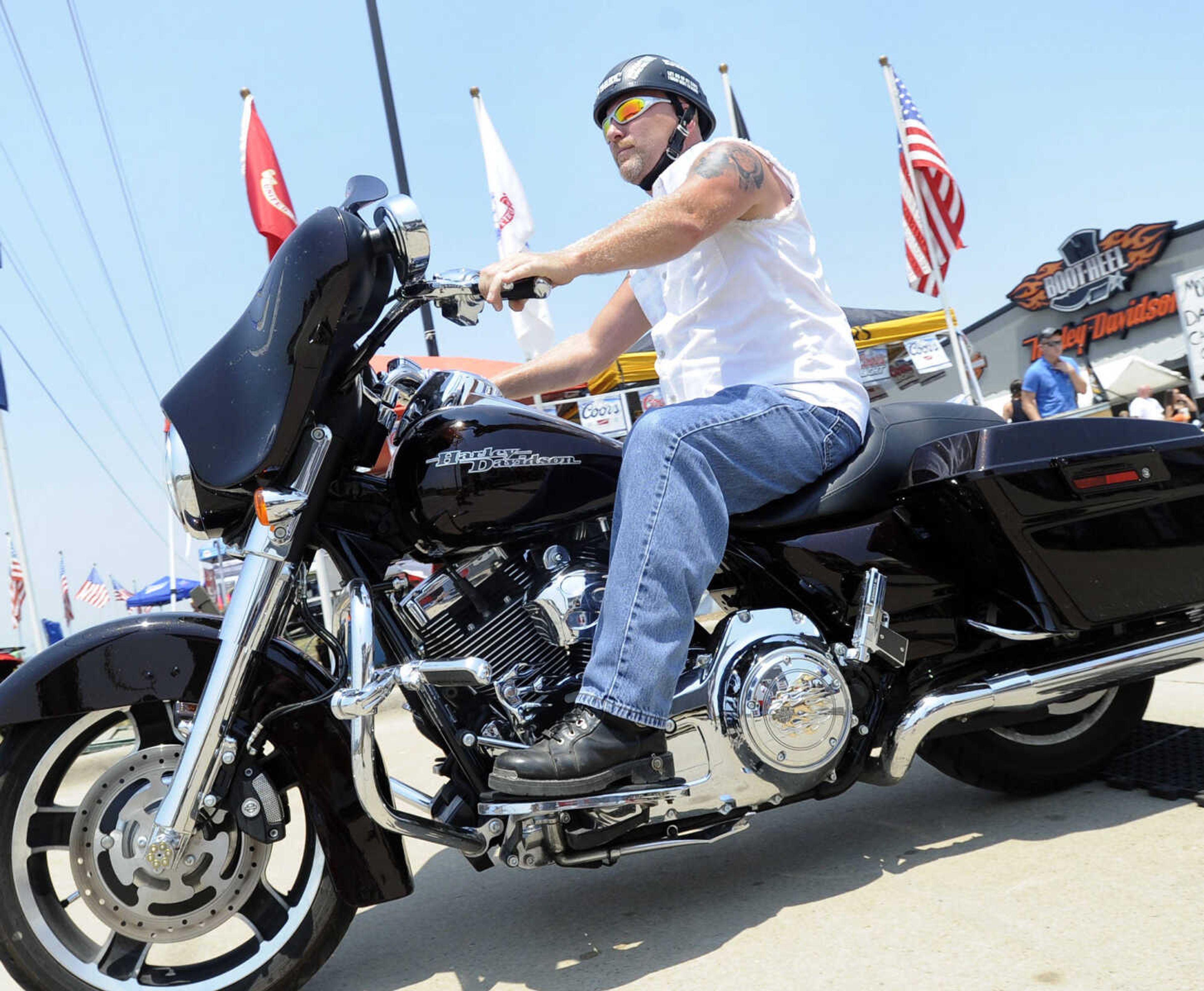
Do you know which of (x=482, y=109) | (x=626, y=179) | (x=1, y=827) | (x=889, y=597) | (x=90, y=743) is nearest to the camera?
(x=1, y=827)

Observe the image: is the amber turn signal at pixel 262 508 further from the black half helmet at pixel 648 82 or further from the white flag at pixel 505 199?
the white flag at pixel 505 199

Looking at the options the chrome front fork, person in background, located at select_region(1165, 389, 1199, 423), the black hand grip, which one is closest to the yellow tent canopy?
person in background, located at select_region(1165, 389, 1199, 423)

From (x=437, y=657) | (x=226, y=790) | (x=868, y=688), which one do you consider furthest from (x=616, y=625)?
(x=226, y=790)

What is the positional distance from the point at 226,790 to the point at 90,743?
34 cm

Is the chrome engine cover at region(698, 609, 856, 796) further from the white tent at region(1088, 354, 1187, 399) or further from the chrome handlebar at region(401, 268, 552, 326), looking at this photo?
the white tent at region(1088, 354, 1187, 399)

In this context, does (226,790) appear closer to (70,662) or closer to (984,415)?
(70,662)

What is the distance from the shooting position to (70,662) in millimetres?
2029

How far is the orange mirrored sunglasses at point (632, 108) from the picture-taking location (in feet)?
8.30

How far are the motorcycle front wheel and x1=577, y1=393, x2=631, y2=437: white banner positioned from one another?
7002 mm

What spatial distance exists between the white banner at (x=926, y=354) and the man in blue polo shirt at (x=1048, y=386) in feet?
9.87

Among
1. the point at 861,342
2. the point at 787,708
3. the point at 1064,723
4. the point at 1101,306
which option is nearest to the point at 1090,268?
the point at 1101,306

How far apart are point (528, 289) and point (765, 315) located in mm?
658

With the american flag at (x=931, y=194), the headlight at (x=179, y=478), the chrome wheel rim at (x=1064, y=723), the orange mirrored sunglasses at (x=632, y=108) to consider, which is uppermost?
the american flag at (x=931, y=194)

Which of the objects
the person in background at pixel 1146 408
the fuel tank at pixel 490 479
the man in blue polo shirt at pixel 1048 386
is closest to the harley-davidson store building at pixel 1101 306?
the person in background at pixel 1146 408
